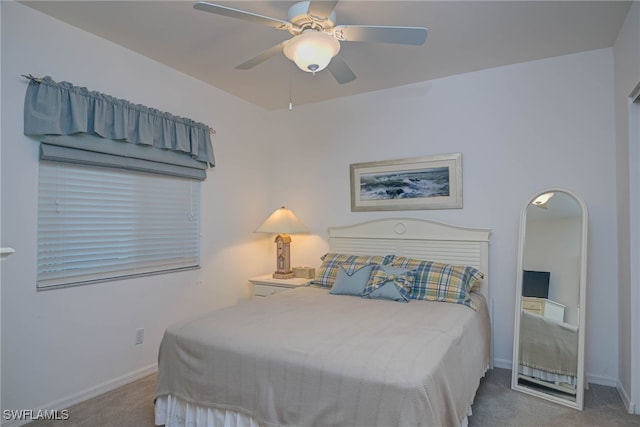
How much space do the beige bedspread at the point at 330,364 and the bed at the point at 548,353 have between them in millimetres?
499

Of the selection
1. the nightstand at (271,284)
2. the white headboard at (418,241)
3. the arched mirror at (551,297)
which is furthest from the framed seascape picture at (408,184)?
the nightstand at (271,284)

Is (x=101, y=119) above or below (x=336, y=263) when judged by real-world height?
above

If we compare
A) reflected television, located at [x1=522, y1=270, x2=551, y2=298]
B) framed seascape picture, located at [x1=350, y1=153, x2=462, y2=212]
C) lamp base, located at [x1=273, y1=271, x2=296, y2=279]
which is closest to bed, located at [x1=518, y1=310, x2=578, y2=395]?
reflected television, located at [x1=522, y1=270, x2=551, y2=298]

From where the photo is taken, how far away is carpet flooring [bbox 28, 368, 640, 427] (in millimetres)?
2182

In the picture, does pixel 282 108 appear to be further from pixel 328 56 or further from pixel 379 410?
pixel 379 410

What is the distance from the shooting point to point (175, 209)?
3188 millimetres

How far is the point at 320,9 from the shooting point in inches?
67.7

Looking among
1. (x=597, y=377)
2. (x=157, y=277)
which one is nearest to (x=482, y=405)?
(x=597, y=377)

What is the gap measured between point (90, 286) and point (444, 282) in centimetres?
261

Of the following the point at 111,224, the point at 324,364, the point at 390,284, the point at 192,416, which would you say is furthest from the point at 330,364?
the point at 111,224

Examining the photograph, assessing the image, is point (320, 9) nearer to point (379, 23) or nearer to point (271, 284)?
point (379, 23)

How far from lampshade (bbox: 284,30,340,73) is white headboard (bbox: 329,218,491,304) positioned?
1909 millimetres

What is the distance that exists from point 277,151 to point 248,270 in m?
1.46

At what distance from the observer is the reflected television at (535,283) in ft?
8.77
